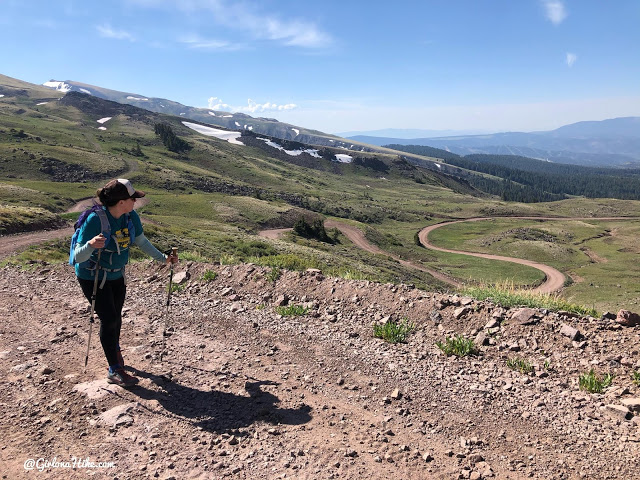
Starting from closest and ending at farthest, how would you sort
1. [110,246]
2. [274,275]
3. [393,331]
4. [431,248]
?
[110,246]
[393,331]
[274,275]
[431,248]

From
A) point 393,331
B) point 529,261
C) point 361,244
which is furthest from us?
point 361,244

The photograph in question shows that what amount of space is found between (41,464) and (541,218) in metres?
147

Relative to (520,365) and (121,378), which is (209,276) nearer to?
(121,378)

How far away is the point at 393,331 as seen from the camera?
818cm

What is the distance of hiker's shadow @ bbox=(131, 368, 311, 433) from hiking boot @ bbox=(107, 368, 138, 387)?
0.13m

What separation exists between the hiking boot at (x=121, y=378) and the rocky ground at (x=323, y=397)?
145 millimetres

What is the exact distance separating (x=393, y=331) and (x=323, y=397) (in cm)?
275

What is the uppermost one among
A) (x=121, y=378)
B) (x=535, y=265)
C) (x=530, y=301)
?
(x=530, y=301)

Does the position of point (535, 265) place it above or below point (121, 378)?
below

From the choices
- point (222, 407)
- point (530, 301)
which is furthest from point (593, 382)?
point (222, 407)

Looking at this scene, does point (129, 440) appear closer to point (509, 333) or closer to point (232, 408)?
point (232, 408)

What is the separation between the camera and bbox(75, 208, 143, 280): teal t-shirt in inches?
229

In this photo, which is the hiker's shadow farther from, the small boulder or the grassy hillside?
the grassy hillside

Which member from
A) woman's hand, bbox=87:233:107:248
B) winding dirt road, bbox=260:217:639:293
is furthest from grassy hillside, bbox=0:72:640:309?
woman's hand, bbox=87:233:107:248
